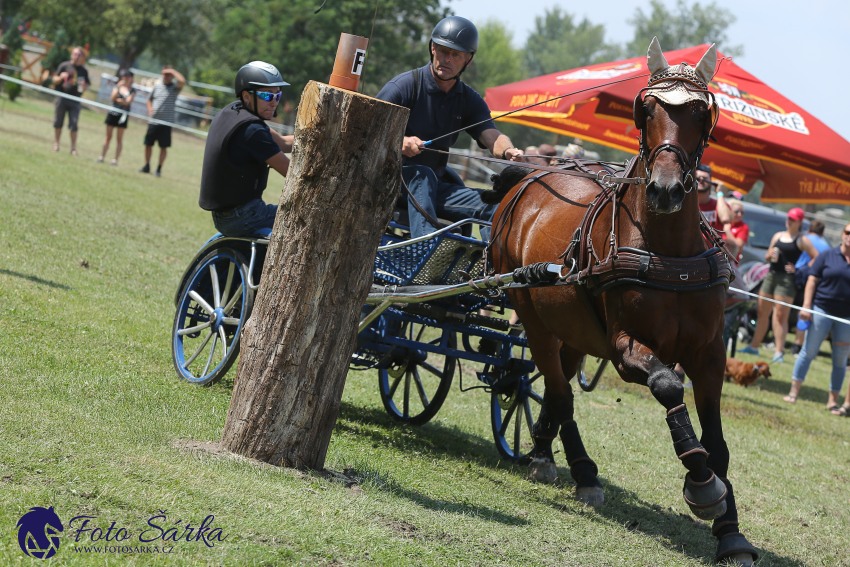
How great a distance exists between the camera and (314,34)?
52.6 metres

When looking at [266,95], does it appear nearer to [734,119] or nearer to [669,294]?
[669,294]

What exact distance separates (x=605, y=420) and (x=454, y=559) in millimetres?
4617

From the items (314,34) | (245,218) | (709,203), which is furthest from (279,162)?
(314,34)

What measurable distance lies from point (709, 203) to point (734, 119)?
37.7 inches

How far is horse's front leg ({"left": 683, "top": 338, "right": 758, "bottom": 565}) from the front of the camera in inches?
168

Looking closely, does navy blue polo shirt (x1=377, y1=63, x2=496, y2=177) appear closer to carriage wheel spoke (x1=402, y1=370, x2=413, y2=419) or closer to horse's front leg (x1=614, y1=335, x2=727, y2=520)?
carriage wheel spoke (x1=402, y1=370, x2=413, y2=419)

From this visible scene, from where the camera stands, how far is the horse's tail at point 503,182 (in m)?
5.92

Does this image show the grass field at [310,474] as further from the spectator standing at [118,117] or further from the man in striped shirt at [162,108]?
the spectator standing at [118,117]

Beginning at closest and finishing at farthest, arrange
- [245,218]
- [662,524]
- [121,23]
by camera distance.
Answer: [662,524]
[245,218]
[121,23]

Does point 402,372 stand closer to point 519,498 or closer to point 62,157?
point 519,498

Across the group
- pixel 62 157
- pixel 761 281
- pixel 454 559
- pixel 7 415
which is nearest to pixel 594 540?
pixel 454 559

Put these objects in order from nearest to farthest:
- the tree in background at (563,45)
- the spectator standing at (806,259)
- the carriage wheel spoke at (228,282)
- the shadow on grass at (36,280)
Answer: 1. the carriage wheel spoke at (228,282)
2. the shadow on grass at (36,280)
3. the spectator standing at (806,259)
4. the tree in background at (563,45)

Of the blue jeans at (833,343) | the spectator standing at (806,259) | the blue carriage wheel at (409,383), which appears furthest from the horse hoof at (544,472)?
the spectator standing at (806,259)

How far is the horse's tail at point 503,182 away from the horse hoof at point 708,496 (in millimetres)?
2574
